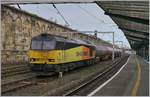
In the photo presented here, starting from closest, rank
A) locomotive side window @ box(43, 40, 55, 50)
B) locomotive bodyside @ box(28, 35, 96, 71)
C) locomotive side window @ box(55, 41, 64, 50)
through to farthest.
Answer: locomotive bodyside @ box(28, 35, 96, 71)
locomotive side window @ box(43, 40, 55, 50)
locomotive side window @ box(55, 41, 64, 50)

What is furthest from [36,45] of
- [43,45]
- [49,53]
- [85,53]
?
[85,53]

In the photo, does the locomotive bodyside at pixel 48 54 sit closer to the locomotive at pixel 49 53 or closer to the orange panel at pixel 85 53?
the locomotive at pixel 49 53

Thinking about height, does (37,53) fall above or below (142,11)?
below

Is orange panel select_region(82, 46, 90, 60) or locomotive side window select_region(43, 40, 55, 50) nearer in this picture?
locomotive side window select_region(43, 40, 55, 50)

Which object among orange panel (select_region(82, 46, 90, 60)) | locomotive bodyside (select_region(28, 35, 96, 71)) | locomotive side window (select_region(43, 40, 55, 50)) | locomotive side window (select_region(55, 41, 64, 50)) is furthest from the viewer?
orange panel (select_region(82, 46, 90, 60))

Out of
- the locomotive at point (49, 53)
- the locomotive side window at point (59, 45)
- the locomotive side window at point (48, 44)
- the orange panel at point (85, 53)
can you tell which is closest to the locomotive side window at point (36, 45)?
the locomotive at point (49, 53)

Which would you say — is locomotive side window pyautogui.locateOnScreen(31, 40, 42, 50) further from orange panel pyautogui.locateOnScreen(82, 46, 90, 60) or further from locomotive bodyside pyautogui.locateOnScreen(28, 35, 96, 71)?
orange panel pyautogui.locateOnScreen(82, 46, 90, 60)

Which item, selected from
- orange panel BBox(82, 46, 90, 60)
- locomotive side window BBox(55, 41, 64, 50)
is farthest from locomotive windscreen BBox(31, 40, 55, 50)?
orange panel BBox(82, 46, 90, 60)

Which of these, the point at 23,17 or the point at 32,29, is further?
the point at 32,29

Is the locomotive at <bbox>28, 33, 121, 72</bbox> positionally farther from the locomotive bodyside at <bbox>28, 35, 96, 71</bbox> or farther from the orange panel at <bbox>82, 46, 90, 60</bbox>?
the orange panel at <bbox>82, 46, 90, 60</bbox>

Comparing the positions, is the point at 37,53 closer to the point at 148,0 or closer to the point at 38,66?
the point at 38,66

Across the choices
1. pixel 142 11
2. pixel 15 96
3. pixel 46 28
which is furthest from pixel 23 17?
pixel 15 96

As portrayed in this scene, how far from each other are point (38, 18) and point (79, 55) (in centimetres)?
1764

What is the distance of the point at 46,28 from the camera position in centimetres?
5328
